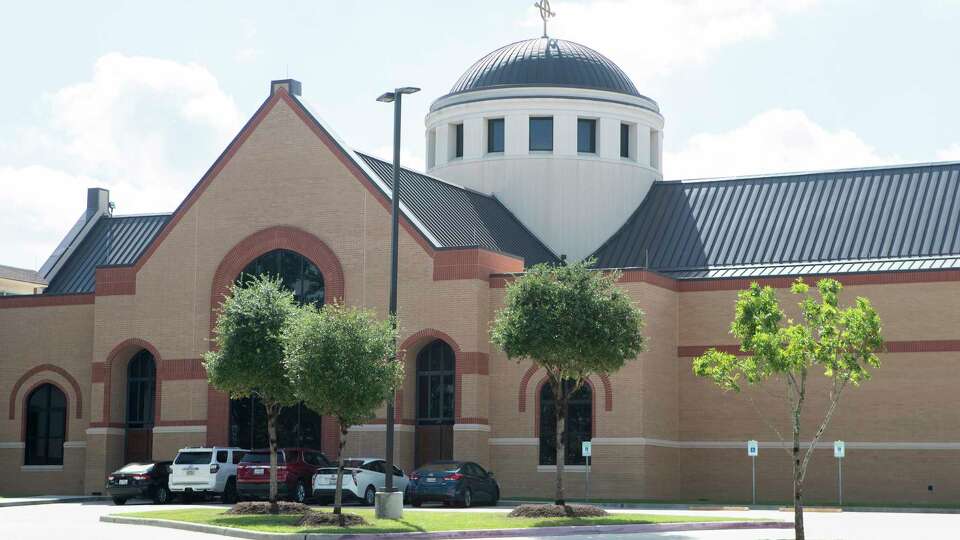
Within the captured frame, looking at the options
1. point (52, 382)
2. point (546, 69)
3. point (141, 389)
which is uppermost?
point (546, 69)

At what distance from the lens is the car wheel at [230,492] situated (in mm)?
43156

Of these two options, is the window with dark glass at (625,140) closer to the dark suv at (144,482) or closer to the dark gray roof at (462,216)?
the dark gray roof at (462,216)

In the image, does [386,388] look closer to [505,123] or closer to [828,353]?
[828,353]

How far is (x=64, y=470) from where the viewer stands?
54.3 m

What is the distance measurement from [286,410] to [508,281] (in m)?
9.50

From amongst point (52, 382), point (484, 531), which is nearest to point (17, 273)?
point (52, 382)

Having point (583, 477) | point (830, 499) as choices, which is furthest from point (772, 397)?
point (583, 477)

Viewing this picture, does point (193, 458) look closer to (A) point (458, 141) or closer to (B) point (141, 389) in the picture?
(B) point (141, 389)

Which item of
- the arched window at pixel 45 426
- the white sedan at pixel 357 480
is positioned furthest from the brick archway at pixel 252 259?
the arched window at pixel 45 426

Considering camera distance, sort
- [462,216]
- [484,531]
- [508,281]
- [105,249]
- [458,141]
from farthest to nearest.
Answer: [105,249] → [458,141] → [462,216] → [508,281] → [484,531]

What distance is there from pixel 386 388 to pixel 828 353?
1036 centimetres

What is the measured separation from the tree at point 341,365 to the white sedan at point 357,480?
6.42 meters

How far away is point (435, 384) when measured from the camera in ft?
158

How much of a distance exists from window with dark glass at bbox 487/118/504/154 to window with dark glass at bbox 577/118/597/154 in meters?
3.08
